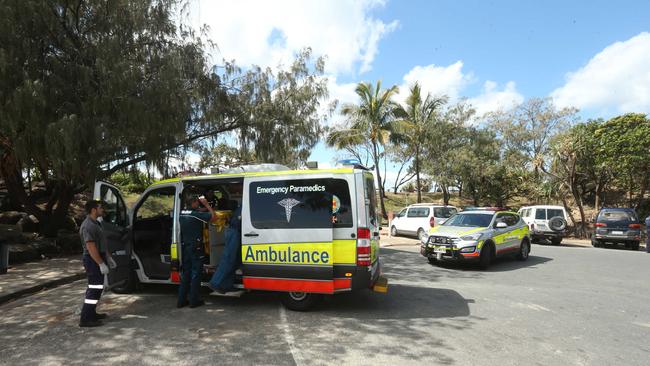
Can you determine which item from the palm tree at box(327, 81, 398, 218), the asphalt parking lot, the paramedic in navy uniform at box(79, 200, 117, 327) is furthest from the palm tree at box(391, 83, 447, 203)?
the paramedic in navy uniform at box(79, 200, 117, 327)

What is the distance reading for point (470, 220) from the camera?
1081cm

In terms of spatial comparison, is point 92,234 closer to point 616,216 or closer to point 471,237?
point 471,237

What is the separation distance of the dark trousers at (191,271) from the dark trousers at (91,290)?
1.14 meters

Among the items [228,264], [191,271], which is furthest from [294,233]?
[191,271]

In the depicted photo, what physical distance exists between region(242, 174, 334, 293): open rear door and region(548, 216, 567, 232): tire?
49.6 feet

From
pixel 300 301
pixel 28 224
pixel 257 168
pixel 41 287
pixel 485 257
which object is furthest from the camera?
pixel 28 224

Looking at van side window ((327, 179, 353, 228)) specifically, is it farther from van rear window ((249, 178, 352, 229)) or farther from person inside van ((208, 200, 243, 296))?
person inside van ((208, 200, 243, 296))

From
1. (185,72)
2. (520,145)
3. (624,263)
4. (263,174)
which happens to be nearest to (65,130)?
(185,72)

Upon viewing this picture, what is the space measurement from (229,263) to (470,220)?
24.7 feet

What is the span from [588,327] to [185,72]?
10445mm

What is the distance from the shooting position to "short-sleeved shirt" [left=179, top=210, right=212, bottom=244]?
5.84 meters

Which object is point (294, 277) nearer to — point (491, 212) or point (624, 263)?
point (491, 212)

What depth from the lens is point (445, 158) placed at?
1116 inches

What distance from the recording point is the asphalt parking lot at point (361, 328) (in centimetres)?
415
